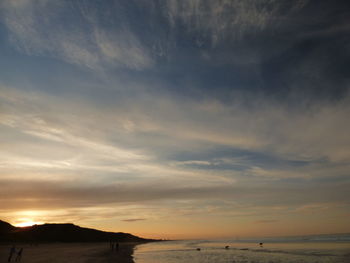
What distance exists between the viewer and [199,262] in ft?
152

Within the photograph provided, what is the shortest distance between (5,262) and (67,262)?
313 inches

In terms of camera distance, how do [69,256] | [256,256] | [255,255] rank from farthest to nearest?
[255,255]
[256,256]
[69,256]

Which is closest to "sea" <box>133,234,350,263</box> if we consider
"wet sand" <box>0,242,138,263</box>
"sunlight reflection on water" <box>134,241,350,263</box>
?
"sunlight reflection on water" <box>134,241,350,263</box>

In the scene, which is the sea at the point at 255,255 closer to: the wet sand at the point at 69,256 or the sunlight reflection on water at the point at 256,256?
the sunlight reflection on water at the point at 256,256

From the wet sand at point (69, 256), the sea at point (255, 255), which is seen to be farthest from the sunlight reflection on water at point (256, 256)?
the wet sand at point (69, 256)

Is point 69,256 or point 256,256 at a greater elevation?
point 69,256

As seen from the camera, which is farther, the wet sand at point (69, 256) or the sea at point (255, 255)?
the sea at point (255, 255)

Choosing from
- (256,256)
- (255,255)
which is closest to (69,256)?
(256,256)

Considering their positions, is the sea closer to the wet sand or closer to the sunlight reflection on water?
the sunlight reflection on water

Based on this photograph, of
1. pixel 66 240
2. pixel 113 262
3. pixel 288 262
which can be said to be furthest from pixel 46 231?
pixel 288 262

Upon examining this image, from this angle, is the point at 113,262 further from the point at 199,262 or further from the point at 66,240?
the point at 66,240

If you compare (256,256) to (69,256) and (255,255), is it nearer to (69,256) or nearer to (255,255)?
(255,255)

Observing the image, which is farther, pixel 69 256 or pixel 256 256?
pixel 256 256

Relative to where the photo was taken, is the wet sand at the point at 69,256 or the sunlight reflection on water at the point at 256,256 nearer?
the wet sand at the point at 69,256
